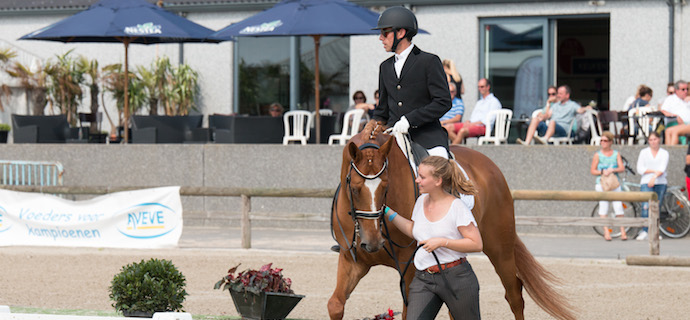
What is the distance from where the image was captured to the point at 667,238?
14641mm

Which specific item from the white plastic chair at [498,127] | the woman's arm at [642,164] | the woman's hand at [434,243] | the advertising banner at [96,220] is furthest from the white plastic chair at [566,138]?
the woman's hand at [434,243]

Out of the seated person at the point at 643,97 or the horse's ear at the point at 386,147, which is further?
the seated person at the point at 643,97

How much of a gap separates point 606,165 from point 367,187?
30.0 feet

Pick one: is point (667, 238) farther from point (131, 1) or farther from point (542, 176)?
point (131, 1)

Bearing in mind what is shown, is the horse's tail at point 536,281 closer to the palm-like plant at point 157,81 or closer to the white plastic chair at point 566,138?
the white plastic chair at point 566,138

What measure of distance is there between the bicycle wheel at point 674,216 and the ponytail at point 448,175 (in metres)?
9.42

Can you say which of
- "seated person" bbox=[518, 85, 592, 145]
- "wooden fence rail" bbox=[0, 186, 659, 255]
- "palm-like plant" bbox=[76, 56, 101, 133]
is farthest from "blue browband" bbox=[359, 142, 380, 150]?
"palm-like plant" bbox=[76, 56, 101, 133]

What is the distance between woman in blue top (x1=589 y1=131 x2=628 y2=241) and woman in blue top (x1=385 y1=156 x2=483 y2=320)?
923 centimetres

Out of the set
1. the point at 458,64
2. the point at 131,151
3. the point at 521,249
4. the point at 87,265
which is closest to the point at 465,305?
the point at 521,249

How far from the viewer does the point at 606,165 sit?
47.8 feet

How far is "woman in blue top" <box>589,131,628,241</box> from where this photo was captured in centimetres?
1452

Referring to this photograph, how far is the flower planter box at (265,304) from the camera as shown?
650 cm

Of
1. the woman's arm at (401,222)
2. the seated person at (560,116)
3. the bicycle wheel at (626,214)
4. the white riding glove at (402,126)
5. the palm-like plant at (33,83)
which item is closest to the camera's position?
the woman's arm at (401,222)

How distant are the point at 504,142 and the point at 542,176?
1126 millimetres
